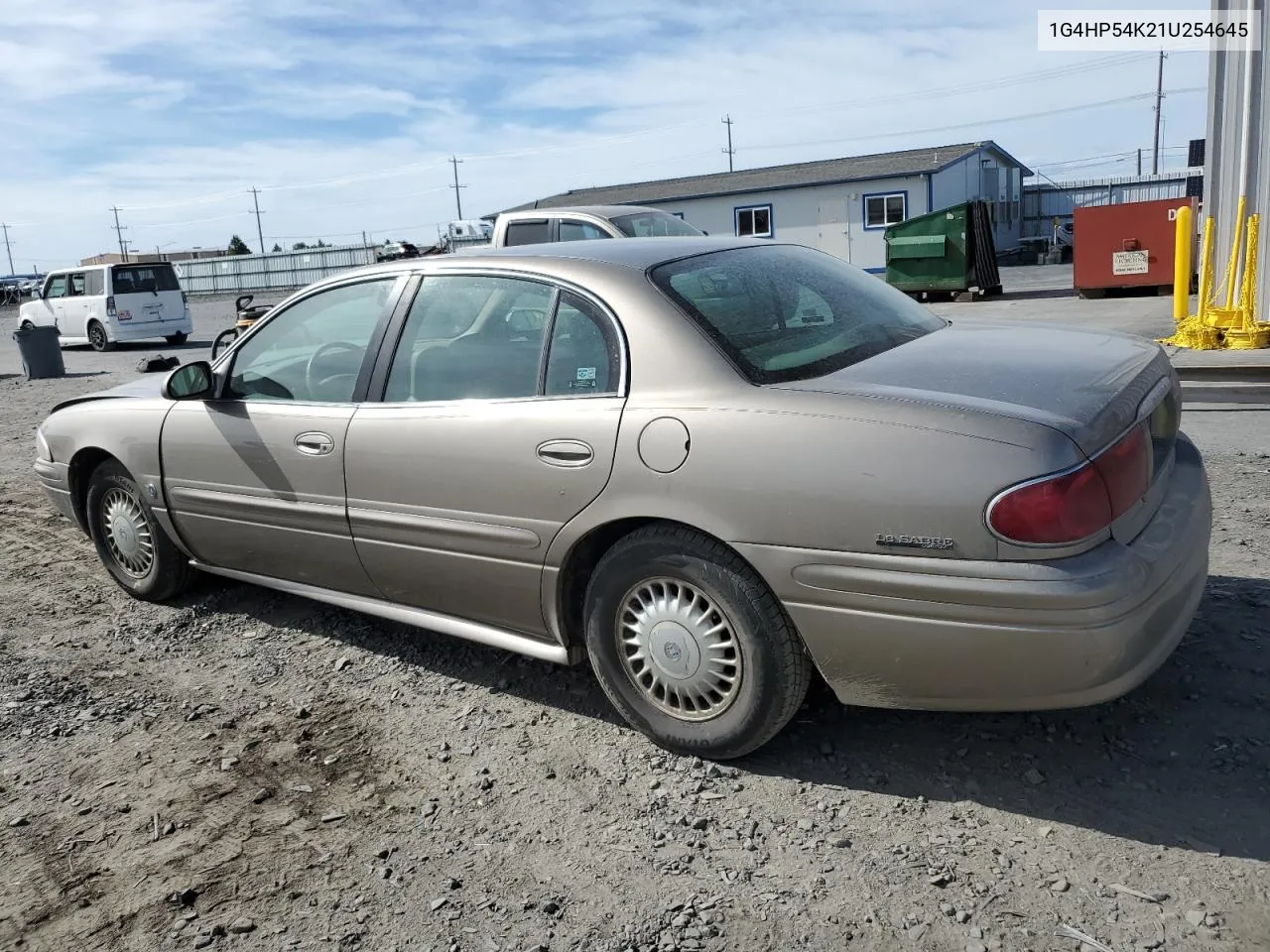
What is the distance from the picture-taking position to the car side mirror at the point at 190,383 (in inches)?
169

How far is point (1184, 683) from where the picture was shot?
342 cm

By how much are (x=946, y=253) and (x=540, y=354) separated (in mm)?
19364

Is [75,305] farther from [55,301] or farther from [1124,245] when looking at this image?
[1124,245]

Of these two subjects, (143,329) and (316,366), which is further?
(143,329)

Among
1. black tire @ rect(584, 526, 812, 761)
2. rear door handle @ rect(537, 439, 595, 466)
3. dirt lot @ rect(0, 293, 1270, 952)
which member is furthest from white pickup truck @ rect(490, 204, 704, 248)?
black tire @ rect(584, 526, 812, 761)

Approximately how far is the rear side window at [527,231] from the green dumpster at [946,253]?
11.4 m

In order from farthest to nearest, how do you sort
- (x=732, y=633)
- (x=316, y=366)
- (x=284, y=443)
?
(x=316, y=366) < (x=284, y=443) < (x=732, y=633)

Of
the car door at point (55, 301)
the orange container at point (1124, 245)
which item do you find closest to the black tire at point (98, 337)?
the car door at point (55, 301)

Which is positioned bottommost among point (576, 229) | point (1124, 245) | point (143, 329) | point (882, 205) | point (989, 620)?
point (989, 620)

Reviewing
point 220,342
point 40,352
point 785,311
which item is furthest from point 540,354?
point 40,352

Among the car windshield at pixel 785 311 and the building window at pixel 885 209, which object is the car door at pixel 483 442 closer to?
the car windshield at pixel 785 311

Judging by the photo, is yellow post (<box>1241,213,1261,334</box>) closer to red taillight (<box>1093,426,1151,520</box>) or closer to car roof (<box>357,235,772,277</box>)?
car roof (<box>357,235,772,277</box>)

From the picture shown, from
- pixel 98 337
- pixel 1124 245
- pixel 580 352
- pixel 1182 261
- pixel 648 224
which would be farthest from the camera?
pixel 98 337

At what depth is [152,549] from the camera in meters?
4.82
